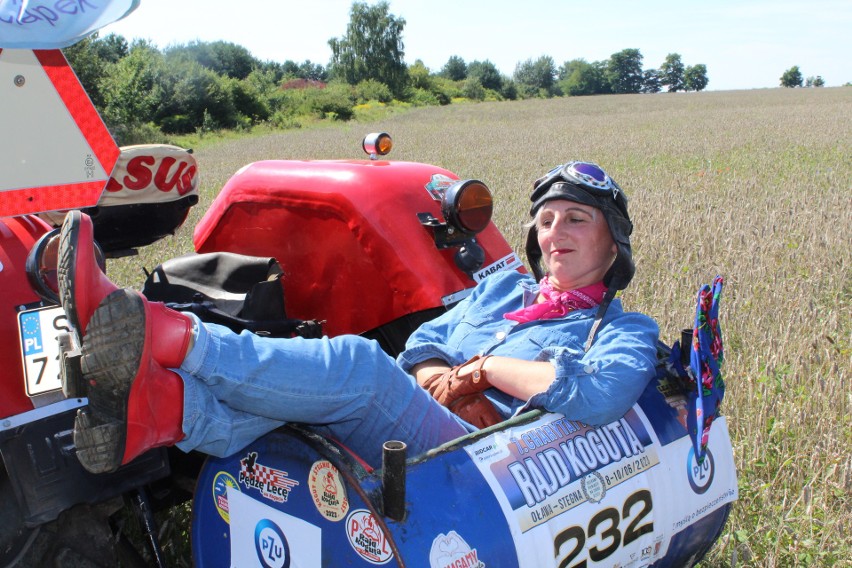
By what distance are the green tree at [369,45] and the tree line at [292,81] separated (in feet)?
0.26

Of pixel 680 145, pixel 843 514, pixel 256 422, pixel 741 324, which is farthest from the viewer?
pixel 680 145

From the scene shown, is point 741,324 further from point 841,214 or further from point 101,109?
point 101,109

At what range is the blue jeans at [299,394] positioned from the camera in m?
1.71

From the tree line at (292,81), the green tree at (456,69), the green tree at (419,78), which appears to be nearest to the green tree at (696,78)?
the tree line at (292,81)

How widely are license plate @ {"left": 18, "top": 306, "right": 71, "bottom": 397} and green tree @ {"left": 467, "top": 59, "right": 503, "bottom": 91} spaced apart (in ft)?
230

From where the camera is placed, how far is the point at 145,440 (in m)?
1.65

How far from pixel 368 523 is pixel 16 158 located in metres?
1.09

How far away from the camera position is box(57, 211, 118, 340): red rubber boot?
1589 mm

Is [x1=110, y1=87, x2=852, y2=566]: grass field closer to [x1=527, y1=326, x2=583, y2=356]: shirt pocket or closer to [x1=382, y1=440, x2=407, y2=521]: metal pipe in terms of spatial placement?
[x1=527, y1=326, x2=583, y2=356]: shirt pocket

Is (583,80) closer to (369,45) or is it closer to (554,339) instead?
(369,45)

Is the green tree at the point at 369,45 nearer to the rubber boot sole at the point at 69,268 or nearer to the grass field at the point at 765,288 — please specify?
the grass field at the point at 765,288

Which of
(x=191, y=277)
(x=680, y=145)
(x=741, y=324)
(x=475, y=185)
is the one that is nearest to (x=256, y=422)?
(x=191, y=277)

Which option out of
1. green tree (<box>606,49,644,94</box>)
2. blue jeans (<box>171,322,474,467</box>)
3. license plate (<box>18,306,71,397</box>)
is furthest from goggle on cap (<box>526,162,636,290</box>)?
green tree (<box>606,49,644,94</box>)

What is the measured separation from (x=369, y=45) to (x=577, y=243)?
6245cm
